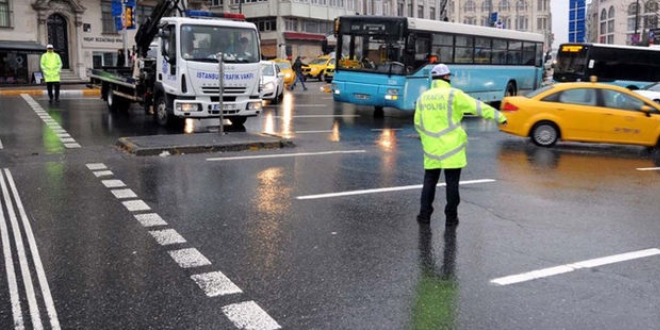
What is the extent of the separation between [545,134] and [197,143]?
7436 mm

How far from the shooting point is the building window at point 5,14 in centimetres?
3916

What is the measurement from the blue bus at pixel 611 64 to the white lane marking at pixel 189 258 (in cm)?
2727

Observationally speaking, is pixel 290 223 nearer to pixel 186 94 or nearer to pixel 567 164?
pixel 567 164

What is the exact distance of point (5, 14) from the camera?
3931 centimetres

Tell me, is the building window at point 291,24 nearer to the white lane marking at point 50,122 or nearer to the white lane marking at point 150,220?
the white lane marking at point 50,122

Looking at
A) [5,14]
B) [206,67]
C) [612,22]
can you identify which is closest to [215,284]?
[206,67]

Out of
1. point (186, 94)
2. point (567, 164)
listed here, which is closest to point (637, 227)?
point (567, 164)

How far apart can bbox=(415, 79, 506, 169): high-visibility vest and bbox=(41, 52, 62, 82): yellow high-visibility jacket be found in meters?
18.5

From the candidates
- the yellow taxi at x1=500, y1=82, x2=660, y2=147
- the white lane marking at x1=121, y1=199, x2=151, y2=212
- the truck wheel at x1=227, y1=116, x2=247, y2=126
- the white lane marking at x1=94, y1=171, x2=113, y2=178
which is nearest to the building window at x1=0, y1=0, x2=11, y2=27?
the truck wheel at x1=227, y1=116, x2=247, y2=126

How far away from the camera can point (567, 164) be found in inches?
465

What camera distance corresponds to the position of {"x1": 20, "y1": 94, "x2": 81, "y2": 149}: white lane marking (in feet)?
43.0

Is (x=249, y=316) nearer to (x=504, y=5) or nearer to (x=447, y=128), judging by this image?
(x=447, y=128)

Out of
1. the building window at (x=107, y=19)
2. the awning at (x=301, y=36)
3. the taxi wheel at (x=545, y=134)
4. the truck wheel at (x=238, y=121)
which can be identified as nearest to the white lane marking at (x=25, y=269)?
the truck wheel at (x=238, y=121)

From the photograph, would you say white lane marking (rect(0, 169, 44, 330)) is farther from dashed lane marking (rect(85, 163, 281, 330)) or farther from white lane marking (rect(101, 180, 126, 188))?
white lane marking (rect(101, 180, 126, 188))
